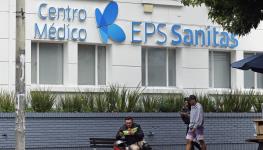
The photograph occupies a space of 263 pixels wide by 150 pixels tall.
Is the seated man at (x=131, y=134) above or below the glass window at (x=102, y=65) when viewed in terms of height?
below

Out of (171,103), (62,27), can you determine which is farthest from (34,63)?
(171,103)

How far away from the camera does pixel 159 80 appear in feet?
82.2

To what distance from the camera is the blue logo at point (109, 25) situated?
23.5 m

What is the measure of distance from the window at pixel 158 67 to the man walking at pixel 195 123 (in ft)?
13.1

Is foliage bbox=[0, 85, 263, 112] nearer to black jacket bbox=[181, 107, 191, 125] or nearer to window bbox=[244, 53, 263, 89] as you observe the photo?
window bbox=[244, 53, 263, 89]

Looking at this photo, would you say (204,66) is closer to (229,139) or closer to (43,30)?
(229,139)

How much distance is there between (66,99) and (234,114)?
5.54m

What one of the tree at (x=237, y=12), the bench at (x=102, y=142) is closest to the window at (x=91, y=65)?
the bench at (x=102, y=142)

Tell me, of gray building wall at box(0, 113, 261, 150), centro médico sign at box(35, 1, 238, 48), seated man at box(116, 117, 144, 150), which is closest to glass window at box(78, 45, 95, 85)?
centro médico sign at box(35, 1, 238, 48)

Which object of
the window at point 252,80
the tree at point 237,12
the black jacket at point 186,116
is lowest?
the black jacket at point 186,116

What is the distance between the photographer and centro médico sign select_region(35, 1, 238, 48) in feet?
74.5

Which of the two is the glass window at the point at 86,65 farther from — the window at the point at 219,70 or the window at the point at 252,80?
the window at the point at 252,80

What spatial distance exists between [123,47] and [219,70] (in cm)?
402

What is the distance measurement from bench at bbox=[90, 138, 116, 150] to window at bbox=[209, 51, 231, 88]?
6.53m
